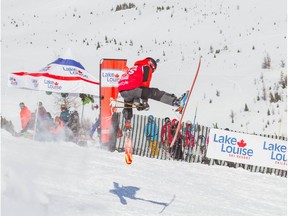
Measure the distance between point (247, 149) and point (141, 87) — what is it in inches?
357

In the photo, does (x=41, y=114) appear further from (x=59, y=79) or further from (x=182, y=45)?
(x=182, y=45)

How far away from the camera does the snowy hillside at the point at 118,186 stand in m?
7.22

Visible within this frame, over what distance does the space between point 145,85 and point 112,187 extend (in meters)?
3.72

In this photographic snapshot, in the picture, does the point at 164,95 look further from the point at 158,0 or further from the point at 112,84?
the point at 158,0

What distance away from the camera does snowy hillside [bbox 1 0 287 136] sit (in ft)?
73.0

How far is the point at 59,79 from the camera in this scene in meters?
14.6

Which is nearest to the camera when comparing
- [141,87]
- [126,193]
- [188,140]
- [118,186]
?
[141,87]

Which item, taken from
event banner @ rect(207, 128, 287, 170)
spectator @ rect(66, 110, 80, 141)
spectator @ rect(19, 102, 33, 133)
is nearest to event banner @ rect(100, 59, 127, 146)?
spectator @ rect(66, 110, 80, 141)

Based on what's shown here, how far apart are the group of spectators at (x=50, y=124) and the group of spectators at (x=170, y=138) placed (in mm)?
2052

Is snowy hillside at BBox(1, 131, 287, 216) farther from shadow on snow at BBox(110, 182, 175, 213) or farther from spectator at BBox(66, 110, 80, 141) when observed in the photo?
spectator at BBox(66, 110, 80, 141)

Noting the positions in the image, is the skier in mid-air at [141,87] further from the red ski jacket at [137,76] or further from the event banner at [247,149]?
the event banner at [247,149]

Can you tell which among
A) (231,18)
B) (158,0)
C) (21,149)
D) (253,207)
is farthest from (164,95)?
(158,0)

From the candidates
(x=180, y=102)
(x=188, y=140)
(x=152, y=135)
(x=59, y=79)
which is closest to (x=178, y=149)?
(x=188, y=140)

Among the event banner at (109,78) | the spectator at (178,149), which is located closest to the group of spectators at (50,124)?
the event banner at (109,78)
